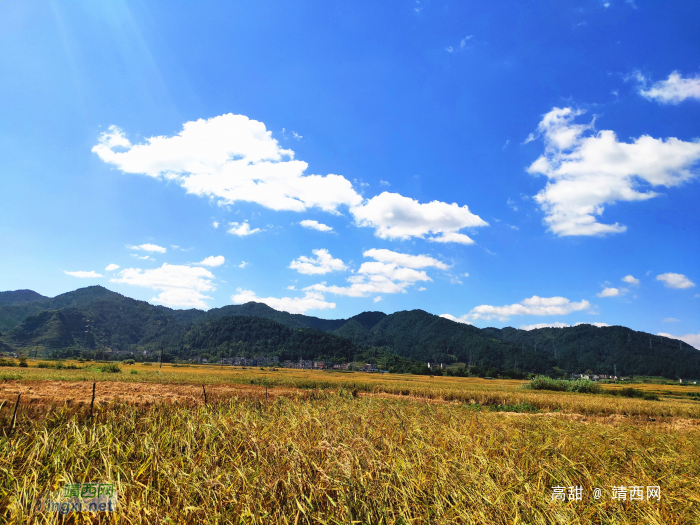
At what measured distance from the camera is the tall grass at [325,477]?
3.17 meters

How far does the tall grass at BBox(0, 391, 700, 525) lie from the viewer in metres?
3.17

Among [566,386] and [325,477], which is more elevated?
[325,477]

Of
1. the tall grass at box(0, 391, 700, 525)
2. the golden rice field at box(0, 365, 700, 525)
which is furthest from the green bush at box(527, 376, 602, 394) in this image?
the tall grass at box(0, 391, 700, 525)

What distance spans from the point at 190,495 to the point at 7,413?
16.8ft

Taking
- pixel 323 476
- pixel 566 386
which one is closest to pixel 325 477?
pixel 323 476

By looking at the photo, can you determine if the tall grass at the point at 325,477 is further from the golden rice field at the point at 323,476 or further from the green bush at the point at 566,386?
the green bush at the point at 566,386

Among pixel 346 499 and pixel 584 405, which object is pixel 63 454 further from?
pixel 584 405

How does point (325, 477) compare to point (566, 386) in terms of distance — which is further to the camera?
point (566, 386)

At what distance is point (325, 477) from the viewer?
346 centimetres

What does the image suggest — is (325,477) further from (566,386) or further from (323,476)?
(566,386)

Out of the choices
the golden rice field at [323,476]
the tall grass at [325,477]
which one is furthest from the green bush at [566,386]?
the tall grass at [325,477]

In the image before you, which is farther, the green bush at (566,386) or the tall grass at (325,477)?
the green bush at (566,386)

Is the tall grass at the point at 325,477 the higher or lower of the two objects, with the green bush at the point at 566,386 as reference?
higher

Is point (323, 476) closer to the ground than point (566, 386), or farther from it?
farther from it
